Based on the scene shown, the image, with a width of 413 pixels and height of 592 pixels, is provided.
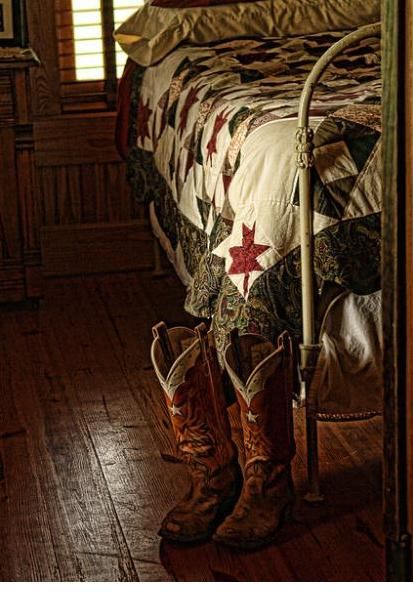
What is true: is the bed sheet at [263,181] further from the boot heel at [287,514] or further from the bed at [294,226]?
the boot heel at [287,514]

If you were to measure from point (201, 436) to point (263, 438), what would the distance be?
0.38ft

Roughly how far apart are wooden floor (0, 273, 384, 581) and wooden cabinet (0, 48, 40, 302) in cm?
17

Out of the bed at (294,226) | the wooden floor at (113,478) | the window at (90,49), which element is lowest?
the wooden floor at (113,478)

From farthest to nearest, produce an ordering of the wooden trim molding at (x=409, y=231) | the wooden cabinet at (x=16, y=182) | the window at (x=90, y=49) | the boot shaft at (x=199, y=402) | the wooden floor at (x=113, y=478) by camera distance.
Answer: the window at (x=90, y=49) → the wooden cabinet at (x=16, y=182) → the boot shaft at (x=199, y=402) → the wooden floor at (x=113, y=478) → the wooden trim molding at (x=409, y=231)

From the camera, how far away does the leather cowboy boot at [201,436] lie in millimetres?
2059

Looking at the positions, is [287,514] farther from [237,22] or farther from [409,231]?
[237,22]

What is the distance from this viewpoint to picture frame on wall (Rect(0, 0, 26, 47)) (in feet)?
11.1

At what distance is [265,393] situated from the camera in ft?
6.67

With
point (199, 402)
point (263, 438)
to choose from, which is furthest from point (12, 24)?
point (263, 438)

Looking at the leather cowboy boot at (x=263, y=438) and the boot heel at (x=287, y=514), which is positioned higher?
the leather cowboy boot at (x=263, y=438)

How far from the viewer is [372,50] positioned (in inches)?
124

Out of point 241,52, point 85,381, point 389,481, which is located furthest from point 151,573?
point 241,52

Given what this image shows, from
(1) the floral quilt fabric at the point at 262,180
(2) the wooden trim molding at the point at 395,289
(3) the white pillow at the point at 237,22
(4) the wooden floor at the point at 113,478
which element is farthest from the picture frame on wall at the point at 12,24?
(2) the wooden trim molding at the point at 395,289

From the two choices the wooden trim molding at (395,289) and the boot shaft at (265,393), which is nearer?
the wooden trim molding at (395,289)
